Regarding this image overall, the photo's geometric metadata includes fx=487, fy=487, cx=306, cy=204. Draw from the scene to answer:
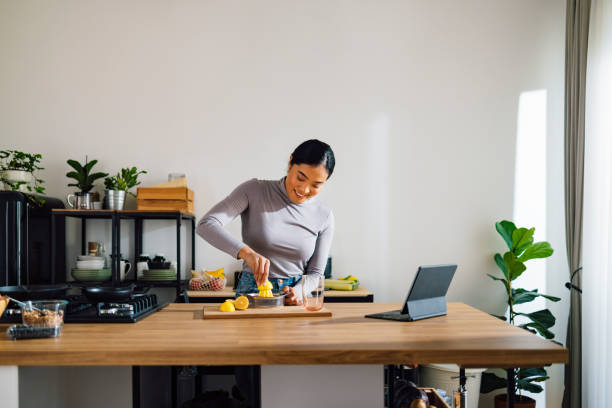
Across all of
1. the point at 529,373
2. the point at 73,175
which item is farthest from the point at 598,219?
the point at 73,175

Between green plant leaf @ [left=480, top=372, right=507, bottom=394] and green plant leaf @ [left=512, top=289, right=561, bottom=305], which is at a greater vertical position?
green plant leaf @ [left=512, top=289, right=561, bottom=305]

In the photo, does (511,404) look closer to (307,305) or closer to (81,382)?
(307,305)

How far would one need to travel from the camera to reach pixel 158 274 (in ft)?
11.1

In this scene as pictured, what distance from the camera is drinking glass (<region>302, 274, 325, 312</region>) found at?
1.88 metres

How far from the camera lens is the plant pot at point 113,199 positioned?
11.2 ft

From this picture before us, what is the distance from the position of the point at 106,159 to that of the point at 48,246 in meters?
0.76

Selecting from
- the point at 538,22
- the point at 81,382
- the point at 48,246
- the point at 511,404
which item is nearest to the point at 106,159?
the point at 48,246

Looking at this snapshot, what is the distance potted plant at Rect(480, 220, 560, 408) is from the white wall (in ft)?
0.85

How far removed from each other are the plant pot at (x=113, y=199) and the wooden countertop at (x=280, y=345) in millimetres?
1859

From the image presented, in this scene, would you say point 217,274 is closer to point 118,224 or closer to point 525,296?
point 118,224

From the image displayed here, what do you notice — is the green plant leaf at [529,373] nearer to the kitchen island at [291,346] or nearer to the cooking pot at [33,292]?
the kitchen island at [291,346]

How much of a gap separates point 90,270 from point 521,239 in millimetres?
3011

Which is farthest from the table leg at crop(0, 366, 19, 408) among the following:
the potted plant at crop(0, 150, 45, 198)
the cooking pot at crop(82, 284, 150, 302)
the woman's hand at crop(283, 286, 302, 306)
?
the potted plant at crop(0, 150, 45, 198)

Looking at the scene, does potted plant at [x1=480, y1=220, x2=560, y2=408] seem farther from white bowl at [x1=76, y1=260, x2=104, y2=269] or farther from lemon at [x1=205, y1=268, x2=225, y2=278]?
white bowl at [x1=76, y1=260, x2=104, y2=269]
